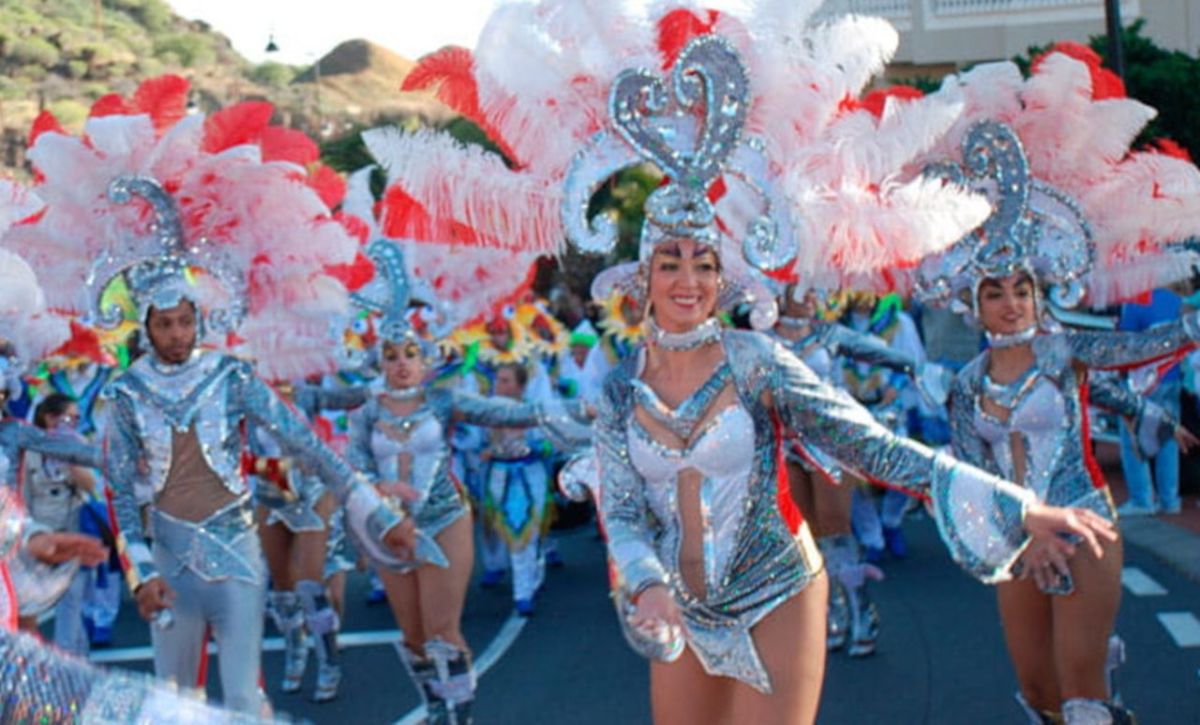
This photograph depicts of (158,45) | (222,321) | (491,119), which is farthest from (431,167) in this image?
(158,45)

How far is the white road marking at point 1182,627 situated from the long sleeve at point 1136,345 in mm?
3102

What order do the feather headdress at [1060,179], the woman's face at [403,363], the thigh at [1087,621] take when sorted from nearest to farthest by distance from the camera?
1. the thigh at [1087,621]
2. the feather headdress at [1060,179]
3. the woman's face at [403,363]

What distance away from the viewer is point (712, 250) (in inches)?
173

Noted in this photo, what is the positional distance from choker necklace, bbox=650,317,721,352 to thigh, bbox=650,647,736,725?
0.79m

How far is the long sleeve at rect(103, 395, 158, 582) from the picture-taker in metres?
5.78

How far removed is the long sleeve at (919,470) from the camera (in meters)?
3.82

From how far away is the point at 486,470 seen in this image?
11586 millimetres

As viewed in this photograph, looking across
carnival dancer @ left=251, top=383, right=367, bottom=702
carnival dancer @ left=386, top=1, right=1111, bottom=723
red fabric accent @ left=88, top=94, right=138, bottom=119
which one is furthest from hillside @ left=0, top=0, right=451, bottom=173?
carnival dancer @ left=386, top=1, right=1111, bottom=723

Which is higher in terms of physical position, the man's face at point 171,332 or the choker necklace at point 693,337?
the man's face at point 171,332

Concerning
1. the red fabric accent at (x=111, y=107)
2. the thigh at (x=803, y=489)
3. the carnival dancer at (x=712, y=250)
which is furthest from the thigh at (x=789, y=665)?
the thigh at (x=803, y=489)

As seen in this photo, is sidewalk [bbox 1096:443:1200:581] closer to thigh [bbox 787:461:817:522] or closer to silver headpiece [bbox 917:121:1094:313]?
thigh [bbox 787:461:817:522]

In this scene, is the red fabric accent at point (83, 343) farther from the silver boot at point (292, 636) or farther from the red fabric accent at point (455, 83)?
the red fabric accent at point (455, 83)

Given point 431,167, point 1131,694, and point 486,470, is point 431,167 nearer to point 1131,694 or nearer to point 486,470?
point 1131,694

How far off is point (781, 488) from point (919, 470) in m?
0.47
